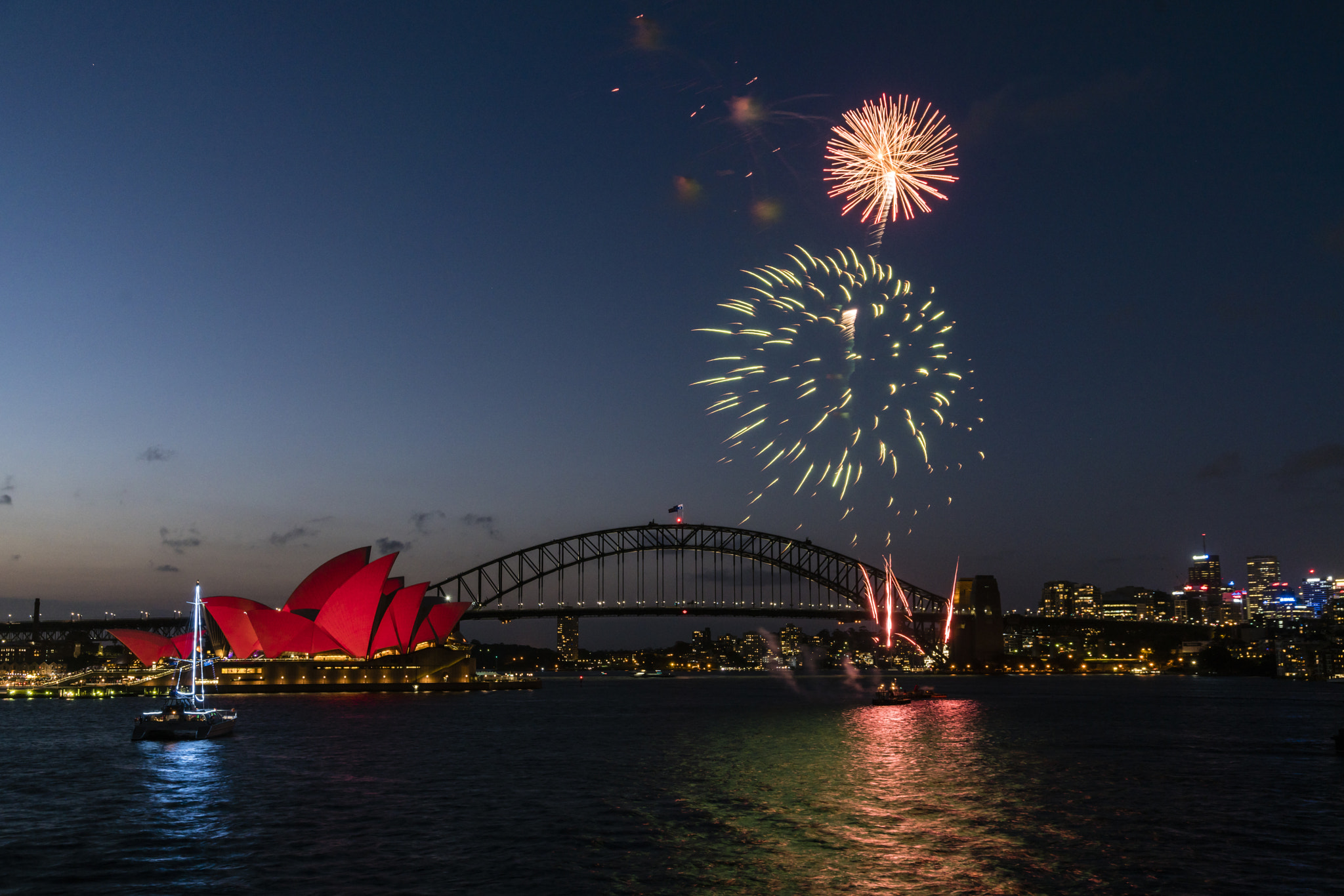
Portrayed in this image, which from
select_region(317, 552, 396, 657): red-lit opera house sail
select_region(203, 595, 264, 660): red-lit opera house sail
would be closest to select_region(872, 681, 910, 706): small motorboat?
select_region(317, 552, 396, 657): red-lit opera house sail

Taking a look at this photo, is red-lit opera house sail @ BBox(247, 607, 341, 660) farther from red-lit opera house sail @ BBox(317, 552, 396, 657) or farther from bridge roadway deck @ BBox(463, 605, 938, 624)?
bridge roadway deck @ BBox(463, 605, 938, 624)

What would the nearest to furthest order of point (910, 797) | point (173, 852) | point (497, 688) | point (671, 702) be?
point (173, 852) < point (910, 797) < point (671, 702) < point (497, 688)

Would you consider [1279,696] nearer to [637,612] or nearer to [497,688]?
[637,612]

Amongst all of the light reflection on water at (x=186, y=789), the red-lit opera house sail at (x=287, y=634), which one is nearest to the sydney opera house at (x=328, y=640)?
the red-lit opera house sail at (x=287, y=634)

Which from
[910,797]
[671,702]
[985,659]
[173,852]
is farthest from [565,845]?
[985,659]

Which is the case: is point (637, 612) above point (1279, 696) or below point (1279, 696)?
above

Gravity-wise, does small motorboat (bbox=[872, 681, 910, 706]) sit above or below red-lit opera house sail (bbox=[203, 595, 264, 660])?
below

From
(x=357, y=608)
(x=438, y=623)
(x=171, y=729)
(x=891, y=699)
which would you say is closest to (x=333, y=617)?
(x=357, y=608)
